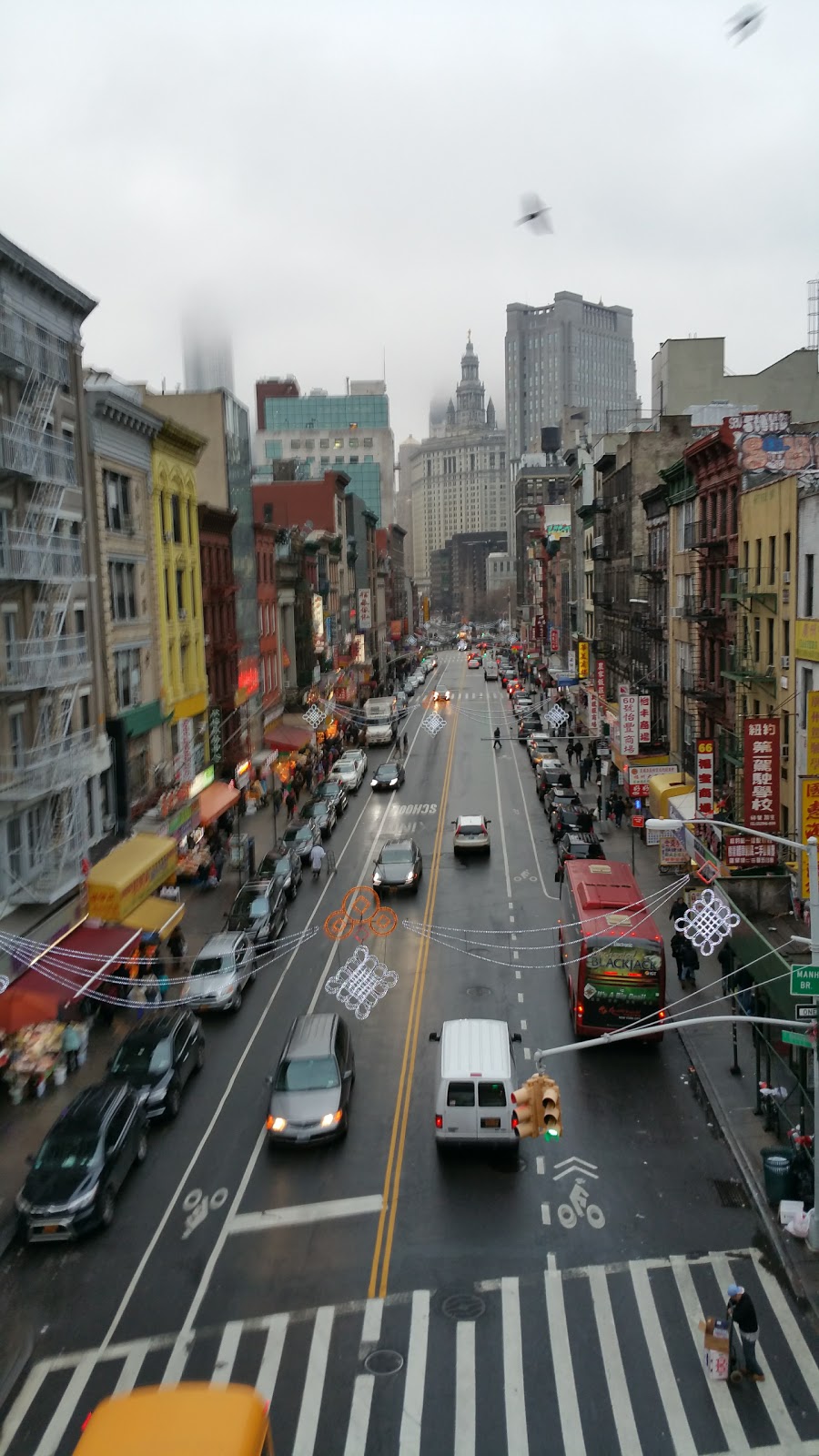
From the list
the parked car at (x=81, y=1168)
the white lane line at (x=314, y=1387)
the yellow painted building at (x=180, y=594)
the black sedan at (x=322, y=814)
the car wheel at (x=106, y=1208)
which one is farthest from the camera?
the black sedan at (x=322, y=814)

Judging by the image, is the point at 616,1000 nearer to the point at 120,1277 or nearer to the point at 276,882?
the point at 120,1277

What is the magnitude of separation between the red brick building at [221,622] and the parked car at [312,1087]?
2624cm

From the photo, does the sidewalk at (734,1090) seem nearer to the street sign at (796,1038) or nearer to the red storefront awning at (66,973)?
the street sign at (796,1038)

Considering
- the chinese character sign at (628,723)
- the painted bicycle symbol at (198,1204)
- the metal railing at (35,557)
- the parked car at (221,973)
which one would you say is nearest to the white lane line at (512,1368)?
the painted bicycle symbol at (198,1204)

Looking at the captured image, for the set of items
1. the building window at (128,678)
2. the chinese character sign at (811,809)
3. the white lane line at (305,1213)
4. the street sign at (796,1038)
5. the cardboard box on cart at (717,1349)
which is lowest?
the white lane line at (305,1213)

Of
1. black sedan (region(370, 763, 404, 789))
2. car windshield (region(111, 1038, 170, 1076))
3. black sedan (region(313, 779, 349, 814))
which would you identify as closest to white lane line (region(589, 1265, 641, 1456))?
car windshield (region(111, 1038, 170, 1076))

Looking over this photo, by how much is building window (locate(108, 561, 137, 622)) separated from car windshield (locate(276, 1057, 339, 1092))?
18.5 metres

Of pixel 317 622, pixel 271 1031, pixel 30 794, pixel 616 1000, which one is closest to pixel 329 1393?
pixel 616 1000

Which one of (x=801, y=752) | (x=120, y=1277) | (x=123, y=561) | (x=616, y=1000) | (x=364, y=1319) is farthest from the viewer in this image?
(x=123, y=561)

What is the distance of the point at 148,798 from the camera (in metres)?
36.8

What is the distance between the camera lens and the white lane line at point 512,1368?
43.7 ft

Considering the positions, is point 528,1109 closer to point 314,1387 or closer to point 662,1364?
point 662,1364

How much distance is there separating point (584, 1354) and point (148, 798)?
1007 inches

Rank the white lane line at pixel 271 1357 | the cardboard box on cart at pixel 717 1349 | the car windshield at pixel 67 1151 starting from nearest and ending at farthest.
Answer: the cardboard box on cart at pixel 717 1349
the white lane line at pixel 271 1357
the car windshield at pixel 67 1151
